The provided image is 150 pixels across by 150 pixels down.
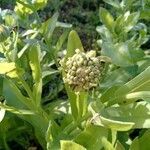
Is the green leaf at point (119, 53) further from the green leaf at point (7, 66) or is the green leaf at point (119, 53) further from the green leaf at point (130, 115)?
the green leaf at point (7, 66)

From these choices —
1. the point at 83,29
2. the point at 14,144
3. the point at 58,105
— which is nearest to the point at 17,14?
the point at 58,105

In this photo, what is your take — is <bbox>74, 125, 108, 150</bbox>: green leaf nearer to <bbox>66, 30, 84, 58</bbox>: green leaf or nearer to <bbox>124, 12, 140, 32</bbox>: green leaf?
<bbox>66, 30, 84, 58</bbox>: green leaf

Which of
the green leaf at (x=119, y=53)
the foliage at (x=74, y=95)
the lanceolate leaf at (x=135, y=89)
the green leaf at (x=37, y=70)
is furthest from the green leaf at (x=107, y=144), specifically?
the green leaf at (x=119, y=53)

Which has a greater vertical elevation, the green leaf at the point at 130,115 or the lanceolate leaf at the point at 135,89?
the lanceolate leaf at the point at 135,89

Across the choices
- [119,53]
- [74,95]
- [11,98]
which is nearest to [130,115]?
[74,95]

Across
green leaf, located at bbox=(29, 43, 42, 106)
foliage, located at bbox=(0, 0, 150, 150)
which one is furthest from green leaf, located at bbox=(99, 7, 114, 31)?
green leaf, located at bbox=(29, 43, 42, 106)
